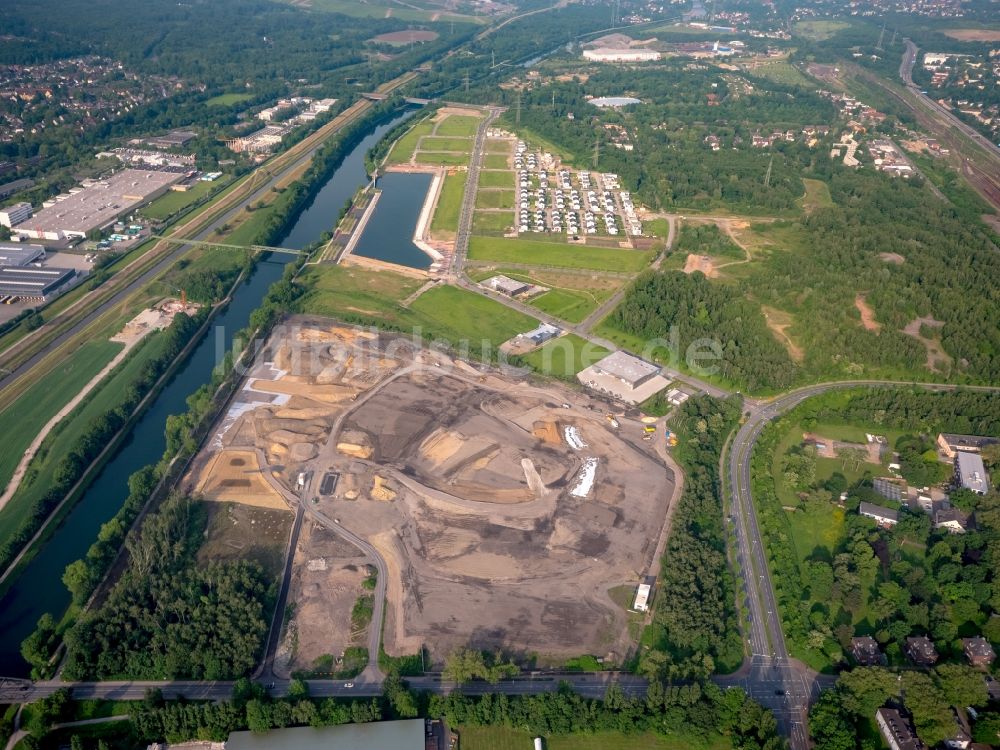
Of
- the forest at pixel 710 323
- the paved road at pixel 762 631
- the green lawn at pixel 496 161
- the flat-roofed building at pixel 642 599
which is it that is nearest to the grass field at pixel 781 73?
the green lawn at pixel 496 161

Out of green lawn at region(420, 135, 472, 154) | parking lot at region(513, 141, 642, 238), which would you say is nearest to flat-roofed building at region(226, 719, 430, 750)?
parking lot at region(513, 141, 642, 238)

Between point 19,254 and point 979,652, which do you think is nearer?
point 979,652

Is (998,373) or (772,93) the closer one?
(998,373)

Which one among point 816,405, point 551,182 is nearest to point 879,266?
point 816,405

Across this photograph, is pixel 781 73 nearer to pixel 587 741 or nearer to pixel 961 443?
pixel 961 443

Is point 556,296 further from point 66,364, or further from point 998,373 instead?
point 66,364

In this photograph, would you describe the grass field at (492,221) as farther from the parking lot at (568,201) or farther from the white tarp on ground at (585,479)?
the white tarp on ground at (585,479)

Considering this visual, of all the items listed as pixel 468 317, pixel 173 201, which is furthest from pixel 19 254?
pixel 468 317
